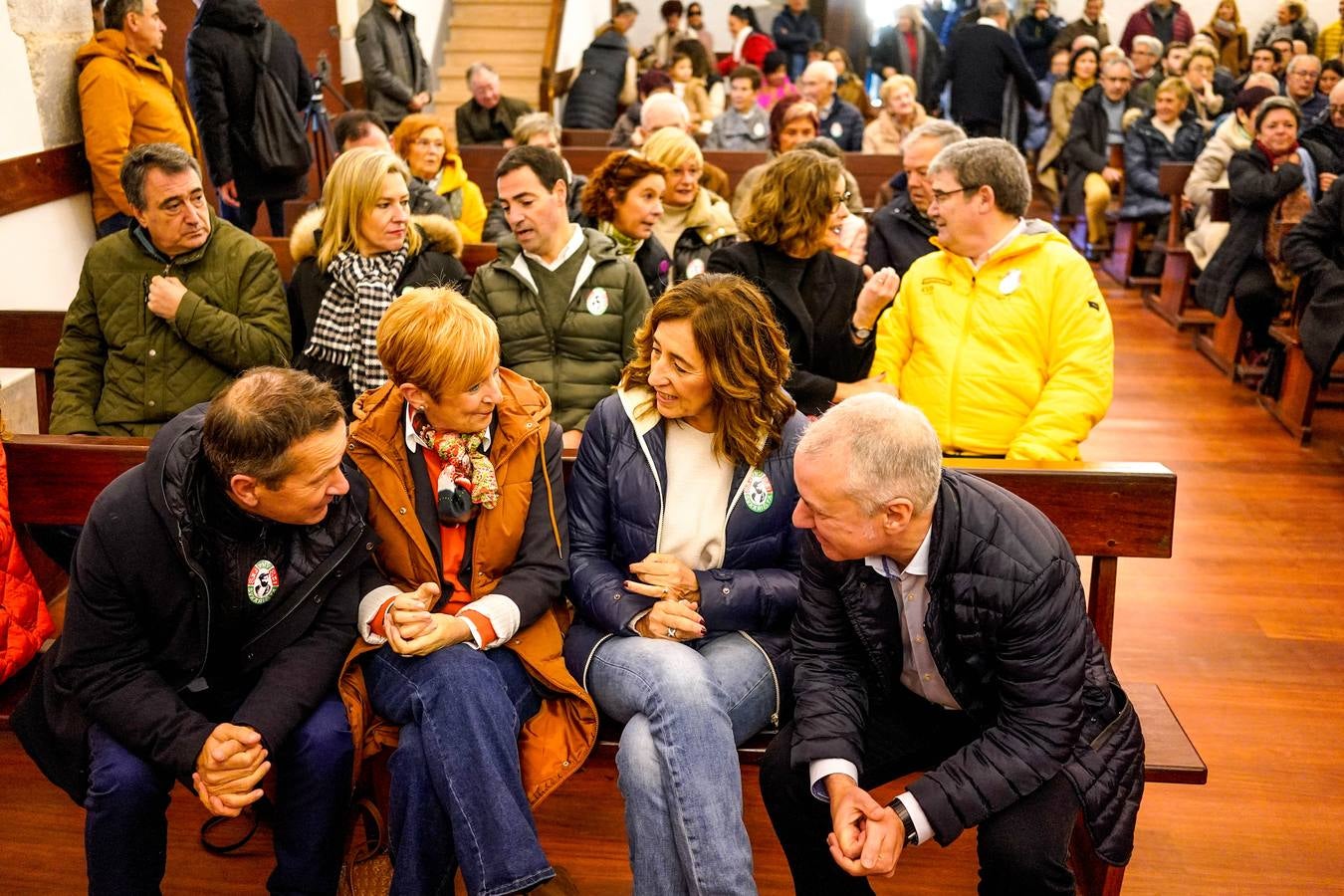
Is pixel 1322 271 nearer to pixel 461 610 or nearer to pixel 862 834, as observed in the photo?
pixel 862 834

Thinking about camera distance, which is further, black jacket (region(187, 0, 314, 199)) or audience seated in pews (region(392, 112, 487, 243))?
black jacket (region(187, 0, 314, 199))

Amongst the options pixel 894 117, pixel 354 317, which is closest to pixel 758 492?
pixel 354 317

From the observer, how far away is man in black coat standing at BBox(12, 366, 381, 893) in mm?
1992

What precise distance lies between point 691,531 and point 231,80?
383 centimetres

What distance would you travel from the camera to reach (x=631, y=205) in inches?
150

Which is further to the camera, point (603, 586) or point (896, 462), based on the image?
point (603, 586)

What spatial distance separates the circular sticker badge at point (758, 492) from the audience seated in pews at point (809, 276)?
83cm

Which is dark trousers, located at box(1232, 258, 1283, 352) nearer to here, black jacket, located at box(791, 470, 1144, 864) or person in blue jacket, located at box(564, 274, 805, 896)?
person in blue jacket, located at box(564, 274, 805, 896)

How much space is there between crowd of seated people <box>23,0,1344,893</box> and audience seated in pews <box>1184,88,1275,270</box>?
8.04 ft

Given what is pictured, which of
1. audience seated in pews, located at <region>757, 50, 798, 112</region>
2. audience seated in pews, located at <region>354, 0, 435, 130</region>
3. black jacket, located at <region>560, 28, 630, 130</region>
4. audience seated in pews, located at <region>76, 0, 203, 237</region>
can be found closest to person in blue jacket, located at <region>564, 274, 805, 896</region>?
audience seated in pews, located at <region>76, 0, 203, 237</region>

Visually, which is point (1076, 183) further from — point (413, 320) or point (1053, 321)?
point (413, 320)

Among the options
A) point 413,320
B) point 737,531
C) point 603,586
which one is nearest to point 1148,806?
point 737,531

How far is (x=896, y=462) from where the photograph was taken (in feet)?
5.99

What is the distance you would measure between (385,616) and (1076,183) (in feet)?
25.4
